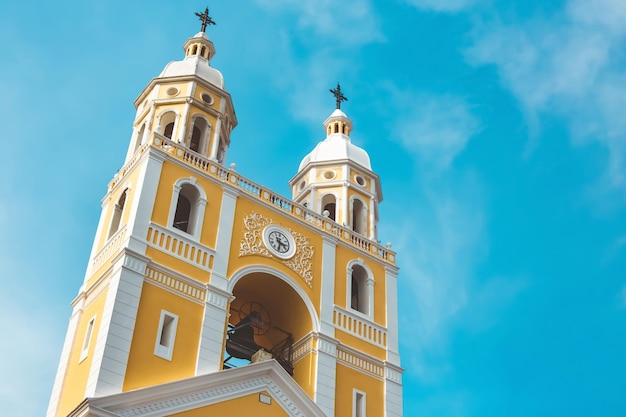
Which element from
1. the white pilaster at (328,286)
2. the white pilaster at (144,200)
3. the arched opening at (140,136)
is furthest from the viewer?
the arched opening at (140,136)

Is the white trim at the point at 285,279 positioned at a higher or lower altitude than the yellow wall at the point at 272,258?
lower

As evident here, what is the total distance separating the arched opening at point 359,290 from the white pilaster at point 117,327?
806cm

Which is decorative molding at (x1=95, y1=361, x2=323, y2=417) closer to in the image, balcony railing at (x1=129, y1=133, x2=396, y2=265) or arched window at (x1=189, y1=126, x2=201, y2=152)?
balcony railing at (x1=129, y1=133, x2=396, y2=265)

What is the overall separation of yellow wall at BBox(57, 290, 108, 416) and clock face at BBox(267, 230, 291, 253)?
5.57 metres

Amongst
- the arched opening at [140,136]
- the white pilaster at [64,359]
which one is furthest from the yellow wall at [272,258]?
the arched opening at [140,136]

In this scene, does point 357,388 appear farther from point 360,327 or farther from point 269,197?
point 269,197

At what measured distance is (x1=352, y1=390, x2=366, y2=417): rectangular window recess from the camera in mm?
23625

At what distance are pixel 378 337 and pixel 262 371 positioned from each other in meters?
5.11

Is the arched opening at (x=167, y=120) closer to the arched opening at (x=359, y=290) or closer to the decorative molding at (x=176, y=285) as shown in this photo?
the decorative molding at (x=176, y=285)

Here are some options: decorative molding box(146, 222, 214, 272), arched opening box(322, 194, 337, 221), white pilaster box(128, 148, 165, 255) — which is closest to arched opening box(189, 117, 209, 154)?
white pilaster box(128, 148, 165, 255)

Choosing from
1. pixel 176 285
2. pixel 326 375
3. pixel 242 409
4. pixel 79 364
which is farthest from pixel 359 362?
pixel 79 364

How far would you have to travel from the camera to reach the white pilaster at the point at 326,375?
75.0ft

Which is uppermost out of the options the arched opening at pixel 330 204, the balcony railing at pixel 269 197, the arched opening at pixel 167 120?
the arched opening at pixel 167 120

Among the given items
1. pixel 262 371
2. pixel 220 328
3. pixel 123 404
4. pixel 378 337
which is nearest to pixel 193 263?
pixel 220 328
